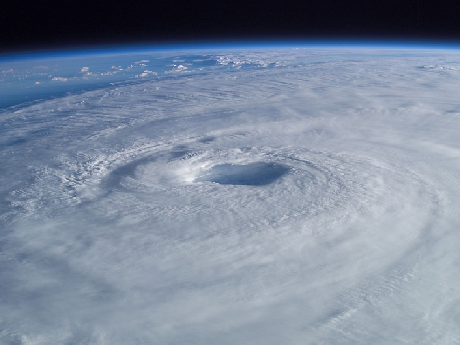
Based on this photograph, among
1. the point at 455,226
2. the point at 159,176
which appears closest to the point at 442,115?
the point at 455,226

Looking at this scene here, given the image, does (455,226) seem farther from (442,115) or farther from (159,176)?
(442,115)

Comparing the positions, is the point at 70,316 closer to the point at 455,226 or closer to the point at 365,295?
the point at 365,295

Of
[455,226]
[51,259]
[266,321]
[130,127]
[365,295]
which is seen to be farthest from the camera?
[130,127]

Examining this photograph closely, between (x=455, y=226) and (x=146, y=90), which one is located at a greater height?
(x=146, y=90)

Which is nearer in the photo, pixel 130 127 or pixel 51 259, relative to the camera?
pixel 51 259

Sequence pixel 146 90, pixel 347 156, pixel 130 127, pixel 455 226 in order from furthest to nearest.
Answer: pixel 146 90
pixel 130 127
pixel 347 156
pixel 455 226

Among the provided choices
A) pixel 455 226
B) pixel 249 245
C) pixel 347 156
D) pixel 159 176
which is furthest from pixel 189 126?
pixel 455 226
